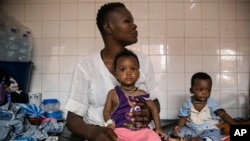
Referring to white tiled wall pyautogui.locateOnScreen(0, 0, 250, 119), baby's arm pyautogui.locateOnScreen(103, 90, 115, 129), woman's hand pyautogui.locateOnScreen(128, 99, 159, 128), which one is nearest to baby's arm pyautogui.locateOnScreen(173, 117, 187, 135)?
woman's hand pyautogui.locateOnScreen(128, 99, 159, 128)

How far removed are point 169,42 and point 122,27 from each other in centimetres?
142

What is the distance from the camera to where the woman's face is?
1.54 metres

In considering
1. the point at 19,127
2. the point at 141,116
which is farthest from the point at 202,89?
the point at 19,127

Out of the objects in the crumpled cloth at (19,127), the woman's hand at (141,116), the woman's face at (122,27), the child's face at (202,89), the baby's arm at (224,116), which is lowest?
the crumpled cloth at (19,127)

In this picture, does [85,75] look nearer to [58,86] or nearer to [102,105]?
[102,105]

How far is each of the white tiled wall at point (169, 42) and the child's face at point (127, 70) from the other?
4.69ft

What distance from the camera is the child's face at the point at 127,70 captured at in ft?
4.80

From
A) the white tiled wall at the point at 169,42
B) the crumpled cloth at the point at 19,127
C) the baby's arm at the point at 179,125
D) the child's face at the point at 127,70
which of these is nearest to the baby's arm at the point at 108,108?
the child's face at the point at 127,70

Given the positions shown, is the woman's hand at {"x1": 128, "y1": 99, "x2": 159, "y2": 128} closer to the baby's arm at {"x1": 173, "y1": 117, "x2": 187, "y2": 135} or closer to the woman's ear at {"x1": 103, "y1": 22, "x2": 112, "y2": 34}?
the woman's ear at {"x1": 103, "y1": 22, "x2": 112, "y2": 34}

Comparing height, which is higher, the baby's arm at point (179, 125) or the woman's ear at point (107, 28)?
the woman's ear at point (107, 28)

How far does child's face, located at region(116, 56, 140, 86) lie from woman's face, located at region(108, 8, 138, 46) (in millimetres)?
121

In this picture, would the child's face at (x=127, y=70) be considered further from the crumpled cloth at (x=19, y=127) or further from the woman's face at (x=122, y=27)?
the crumpled cloth at (x=19, y=127)

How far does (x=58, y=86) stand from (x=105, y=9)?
1.49m

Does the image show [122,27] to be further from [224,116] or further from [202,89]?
[224,116]
